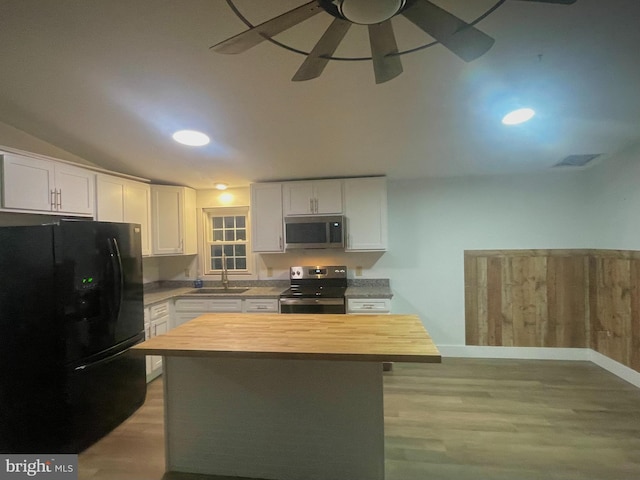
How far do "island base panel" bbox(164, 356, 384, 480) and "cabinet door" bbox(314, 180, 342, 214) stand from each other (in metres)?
2.14

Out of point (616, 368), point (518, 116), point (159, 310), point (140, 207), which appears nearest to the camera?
point (518, 116)

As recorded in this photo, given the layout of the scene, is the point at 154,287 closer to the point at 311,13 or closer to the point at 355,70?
the point at 355,70

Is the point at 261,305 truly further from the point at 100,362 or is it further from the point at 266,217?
the point at 100,362

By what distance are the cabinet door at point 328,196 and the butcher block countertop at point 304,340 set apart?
5.68 feet

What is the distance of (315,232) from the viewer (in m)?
3.68

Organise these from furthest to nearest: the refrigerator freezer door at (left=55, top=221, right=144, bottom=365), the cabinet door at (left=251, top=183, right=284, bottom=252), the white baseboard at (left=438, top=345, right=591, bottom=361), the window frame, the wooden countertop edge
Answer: the window frame → the cabinet door at (left=251, top=183, right=284, bottom=252) → the white baseboard at (left=438, top=345, right=591, bottom=361) → the refrigerator freezer door at (left=55, top=221, right=144, bottom=365) → the wooden countertop edge

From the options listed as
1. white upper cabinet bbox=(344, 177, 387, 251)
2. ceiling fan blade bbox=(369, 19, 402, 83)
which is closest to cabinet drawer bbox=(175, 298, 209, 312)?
white upper cabinet bbox=(344, 177, 387, 251)

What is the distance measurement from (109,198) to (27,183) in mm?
749

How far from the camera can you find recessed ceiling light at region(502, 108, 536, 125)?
2.41 meters

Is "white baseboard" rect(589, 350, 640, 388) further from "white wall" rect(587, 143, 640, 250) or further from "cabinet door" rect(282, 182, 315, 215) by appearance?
"cabinet door" rect(282, 182, 315, 215)

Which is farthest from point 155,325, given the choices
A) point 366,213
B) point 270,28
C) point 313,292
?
point 270,28

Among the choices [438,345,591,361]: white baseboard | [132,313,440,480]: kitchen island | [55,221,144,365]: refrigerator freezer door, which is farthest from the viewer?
[438,345,591,361]: white baseboard

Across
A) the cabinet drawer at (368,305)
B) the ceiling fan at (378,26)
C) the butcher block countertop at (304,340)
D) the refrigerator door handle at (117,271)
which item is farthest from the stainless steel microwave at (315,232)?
the ceiling fan at (378,26)

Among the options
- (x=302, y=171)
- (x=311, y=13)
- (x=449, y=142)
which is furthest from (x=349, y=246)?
(x=311, y=13)
